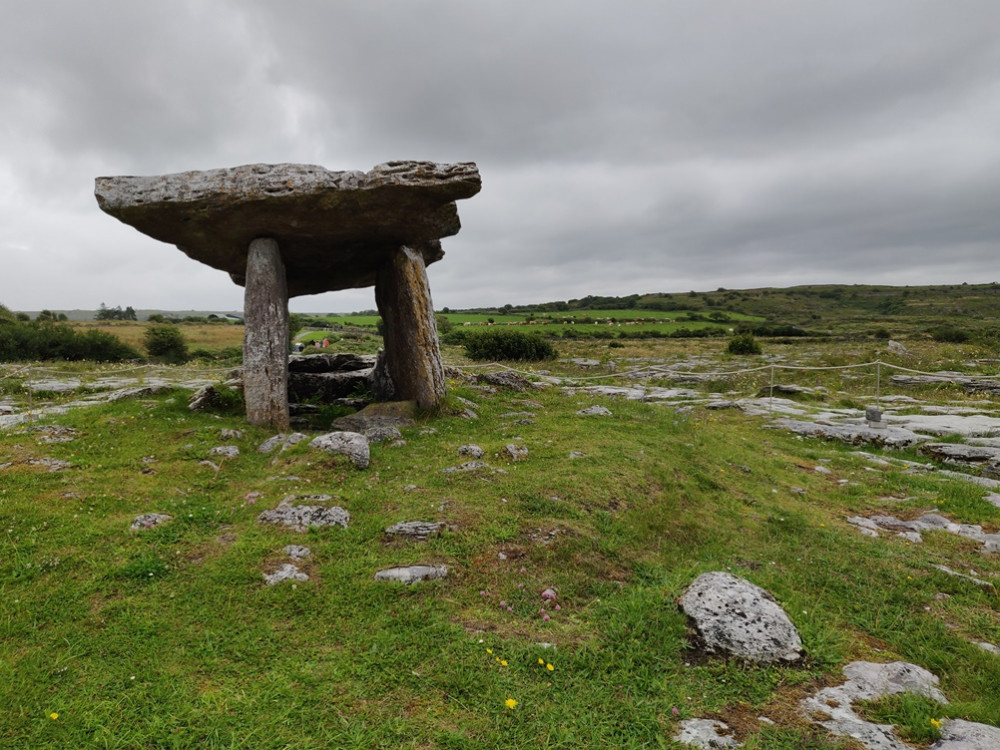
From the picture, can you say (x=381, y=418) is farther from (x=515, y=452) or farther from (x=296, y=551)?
(x=296, y=551)

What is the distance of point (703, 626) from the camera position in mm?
4934

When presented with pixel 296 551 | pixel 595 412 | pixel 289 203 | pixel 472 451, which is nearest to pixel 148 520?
pixel 296 551

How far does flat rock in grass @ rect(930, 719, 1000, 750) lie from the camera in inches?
133

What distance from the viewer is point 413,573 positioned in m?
6.03

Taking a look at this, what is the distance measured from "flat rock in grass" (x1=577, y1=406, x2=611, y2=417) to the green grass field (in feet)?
14.9

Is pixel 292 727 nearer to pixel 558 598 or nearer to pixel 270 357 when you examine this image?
pixel 558 598

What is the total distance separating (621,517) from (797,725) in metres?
4.05

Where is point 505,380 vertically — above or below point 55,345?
below

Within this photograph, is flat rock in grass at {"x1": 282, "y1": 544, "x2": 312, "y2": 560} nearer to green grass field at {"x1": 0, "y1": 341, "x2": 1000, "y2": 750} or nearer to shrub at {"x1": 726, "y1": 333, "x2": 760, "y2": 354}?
green grass field at {"x1": 0, "y1": 341, "x2": 1000, "y2": 750}

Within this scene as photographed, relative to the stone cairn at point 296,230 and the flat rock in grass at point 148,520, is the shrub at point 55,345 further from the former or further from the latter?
the flat rock in grass at point 148,520

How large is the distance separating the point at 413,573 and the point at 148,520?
13.3ft

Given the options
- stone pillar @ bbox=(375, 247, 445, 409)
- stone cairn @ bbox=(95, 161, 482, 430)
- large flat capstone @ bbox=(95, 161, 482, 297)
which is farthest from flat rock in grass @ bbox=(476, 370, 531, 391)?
large flat capstone @ bbox=(95, 161, 482, 297)

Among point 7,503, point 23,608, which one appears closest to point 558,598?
point 23,608

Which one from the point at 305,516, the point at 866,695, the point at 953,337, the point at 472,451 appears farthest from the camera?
the point at 953,337
